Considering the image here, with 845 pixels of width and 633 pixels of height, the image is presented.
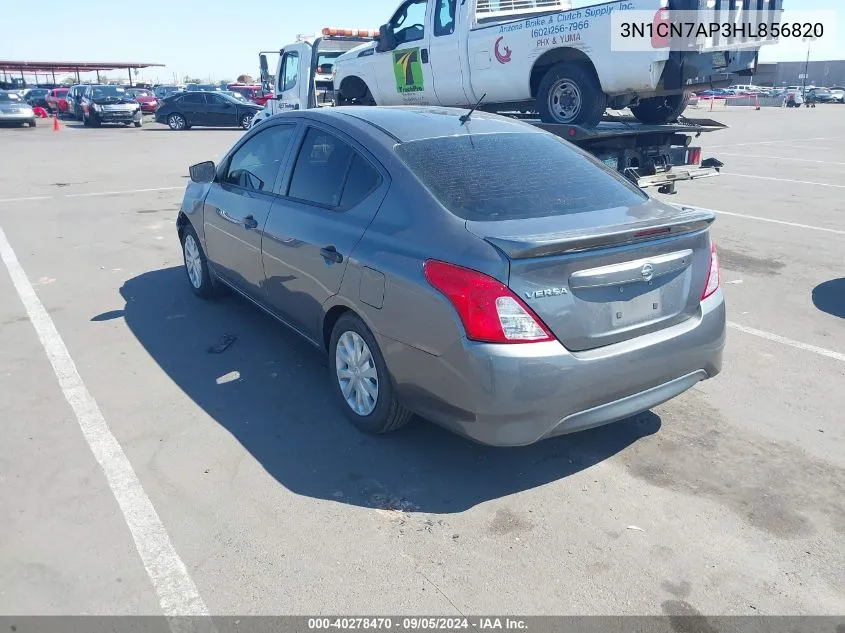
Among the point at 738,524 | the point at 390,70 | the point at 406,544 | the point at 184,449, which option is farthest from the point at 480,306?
the point at 390,70

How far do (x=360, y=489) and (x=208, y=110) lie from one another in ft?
89.8

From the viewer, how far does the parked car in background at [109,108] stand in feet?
96.0

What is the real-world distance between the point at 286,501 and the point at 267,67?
1512cm

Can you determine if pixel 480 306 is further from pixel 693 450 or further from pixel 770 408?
pixel 770 408

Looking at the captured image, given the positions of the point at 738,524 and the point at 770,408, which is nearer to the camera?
the point at 738,524

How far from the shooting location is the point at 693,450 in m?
3.77

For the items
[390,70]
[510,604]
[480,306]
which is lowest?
[510,604]

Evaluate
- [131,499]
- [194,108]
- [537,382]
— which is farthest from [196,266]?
[194,108]

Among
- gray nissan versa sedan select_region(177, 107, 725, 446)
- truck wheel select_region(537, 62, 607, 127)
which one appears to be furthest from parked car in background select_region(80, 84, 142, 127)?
gray nissan versa sedan select_region(177, 107, 725, 446)

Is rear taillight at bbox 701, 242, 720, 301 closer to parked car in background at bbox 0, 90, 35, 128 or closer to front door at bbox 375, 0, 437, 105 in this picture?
front door at bbox 375, 0, 437, 105

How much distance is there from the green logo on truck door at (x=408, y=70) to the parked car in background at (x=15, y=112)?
2358 centimetres

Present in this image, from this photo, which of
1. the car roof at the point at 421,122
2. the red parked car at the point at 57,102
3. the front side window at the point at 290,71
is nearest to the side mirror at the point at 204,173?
the car roof at the point at 421,122

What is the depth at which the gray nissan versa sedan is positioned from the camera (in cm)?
306

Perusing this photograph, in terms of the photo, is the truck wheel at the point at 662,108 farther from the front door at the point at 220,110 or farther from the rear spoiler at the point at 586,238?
the front door at the point at 220,110
